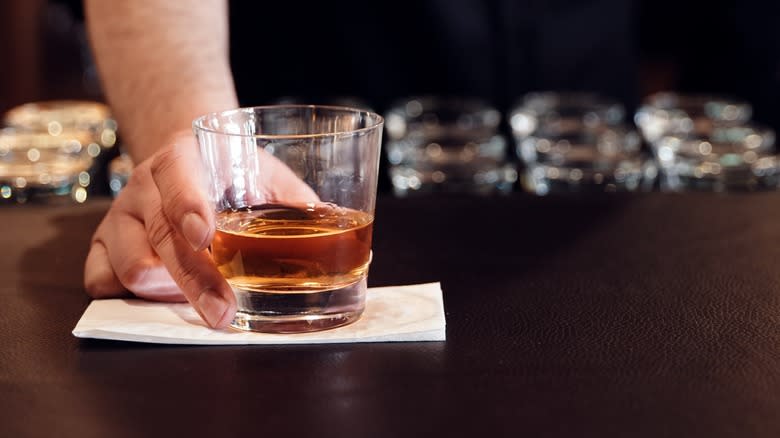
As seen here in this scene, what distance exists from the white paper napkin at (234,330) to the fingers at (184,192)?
67mm

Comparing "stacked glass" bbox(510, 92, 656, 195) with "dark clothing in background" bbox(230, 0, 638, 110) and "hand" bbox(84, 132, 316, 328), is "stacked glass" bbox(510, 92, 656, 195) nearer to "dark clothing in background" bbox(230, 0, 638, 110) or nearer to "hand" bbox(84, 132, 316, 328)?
"dark clothing in background" bbox(230, 0, 638, 110)

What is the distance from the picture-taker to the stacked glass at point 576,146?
162cm

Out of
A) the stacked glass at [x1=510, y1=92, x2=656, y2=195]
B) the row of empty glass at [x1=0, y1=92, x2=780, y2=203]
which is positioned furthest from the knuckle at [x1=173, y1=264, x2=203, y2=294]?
the stacked glass at [x1=510, y1=92, x2=656, y2=195]

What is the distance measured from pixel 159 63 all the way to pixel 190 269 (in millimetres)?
494

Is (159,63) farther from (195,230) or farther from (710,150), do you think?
(710,150)

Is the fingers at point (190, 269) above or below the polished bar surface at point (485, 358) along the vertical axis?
above

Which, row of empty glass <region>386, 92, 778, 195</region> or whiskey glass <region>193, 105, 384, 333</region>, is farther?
row of empty glass <region>386, 92, 778, 195</region>

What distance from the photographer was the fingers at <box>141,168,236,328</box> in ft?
2.68

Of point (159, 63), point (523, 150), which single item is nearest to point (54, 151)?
point (159, 63)

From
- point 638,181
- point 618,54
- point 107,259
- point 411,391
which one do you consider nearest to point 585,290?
point 411,391

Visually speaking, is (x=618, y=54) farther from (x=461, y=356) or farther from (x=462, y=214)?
(x=461, y=356)

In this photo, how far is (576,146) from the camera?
204 centimetres

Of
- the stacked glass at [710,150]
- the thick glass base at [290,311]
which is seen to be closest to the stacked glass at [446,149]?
the stacked glass at [710,150]

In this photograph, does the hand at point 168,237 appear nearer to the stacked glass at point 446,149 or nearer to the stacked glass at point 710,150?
the stacked glass at point 446,149
